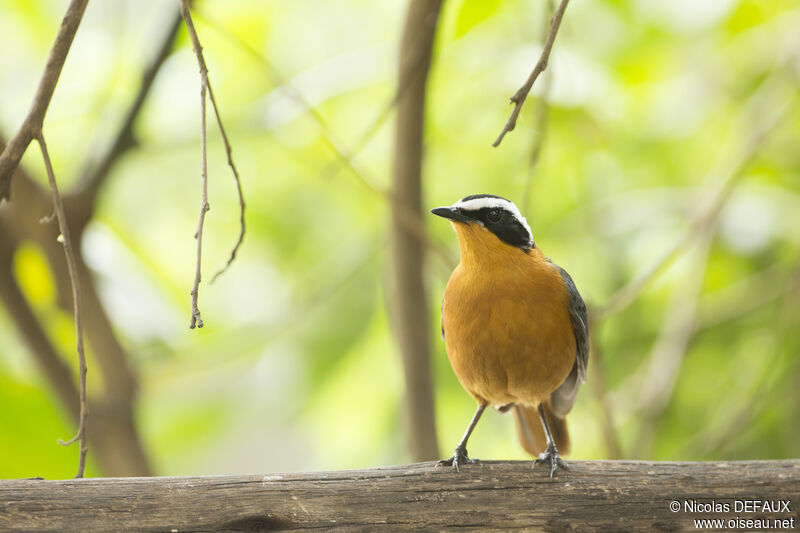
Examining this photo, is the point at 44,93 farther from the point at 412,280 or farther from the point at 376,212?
the point at 376,212

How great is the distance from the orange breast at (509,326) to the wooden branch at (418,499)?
0.47 metres

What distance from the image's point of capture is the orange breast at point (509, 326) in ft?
10.5

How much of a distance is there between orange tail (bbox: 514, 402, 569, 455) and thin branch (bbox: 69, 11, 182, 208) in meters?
2.37

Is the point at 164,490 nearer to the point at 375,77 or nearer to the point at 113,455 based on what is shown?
the point at 113,455

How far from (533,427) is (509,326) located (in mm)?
1004

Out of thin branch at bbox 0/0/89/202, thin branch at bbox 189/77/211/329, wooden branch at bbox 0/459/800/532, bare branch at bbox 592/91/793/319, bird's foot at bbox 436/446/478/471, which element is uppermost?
bare branch at bbox 592/91/793/319

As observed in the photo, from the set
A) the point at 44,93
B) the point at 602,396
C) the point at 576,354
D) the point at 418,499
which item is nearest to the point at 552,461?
the point at 418,499

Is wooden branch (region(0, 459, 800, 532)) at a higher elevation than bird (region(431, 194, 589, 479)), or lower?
lower

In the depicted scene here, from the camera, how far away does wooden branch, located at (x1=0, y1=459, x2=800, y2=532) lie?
99.0 inches

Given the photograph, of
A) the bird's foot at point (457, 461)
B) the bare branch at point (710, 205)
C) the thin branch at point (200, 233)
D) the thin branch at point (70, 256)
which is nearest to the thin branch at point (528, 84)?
the thin branch at point (200, 233)

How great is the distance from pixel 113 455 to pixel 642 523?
3139 millimetres

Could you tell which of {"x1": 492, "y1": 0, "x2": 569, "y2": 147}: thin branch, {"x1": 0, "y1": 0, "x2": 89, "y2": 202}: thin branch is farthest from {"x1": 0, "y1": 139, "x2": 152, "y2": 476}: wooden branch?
{"x1": 492, "y1": 0, "x2": 569, "y2": 147}: thin branch

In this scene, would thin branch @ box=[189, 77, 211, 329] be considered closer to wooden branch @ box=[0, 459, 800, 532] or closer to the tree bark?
wooden branch @ box=[0, 459, 800, 532]

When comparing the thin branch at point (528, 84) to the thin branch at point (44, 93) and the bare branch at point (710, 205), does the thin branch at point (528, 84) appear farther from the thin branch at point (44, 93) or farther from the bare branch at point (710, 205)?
the bare branch at point (710, 205)
